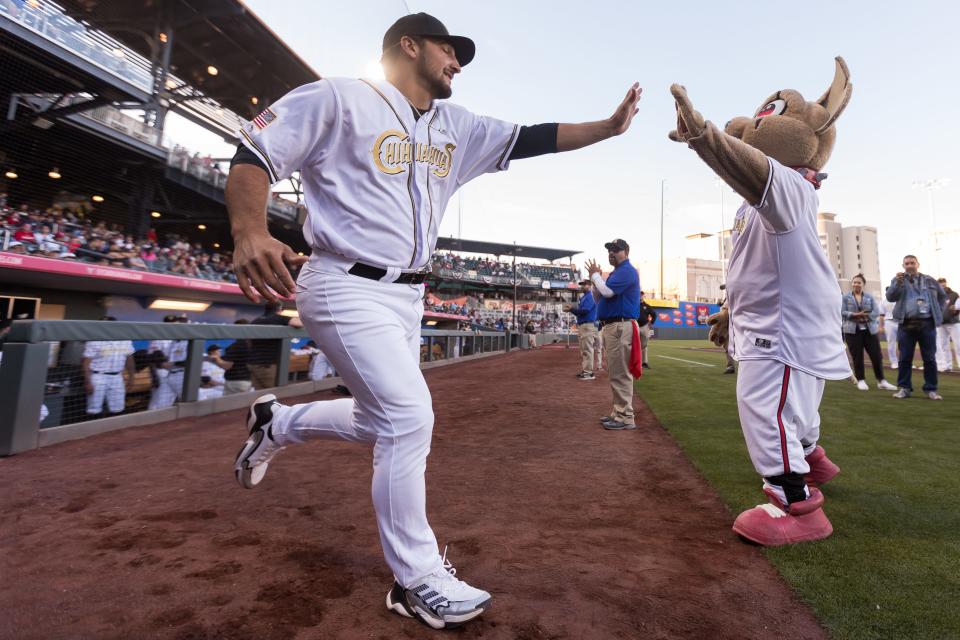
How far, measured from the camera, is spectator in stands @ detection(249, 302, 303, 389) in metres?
6.06

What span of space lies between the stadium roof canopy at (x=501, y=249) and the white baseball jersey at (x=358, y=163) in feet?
148

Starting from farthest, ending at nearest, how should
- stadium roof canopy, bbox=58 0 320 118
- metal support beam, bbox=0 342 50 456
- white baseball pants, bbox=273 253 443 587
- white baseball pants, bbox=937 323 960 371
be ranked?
stadium roof canopy, bbox=58 0 320 118 < white baseball pants, bbox=937 323 960 371 < metal support beam, bbox=0 342 50 456 < white baseball pants, bbox=273 253 443 587

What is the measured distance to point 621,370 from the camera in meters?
4.46

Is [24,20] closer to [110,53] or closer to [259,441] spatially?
[110,53]

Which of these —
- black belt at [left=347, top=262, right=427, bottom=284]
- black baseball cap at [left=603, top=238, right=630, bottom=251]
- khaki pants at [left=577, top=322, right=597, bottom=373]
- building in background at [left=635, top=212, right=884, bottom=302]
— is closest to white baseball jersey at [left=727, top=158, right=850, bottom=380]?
black belt at [left=347, top=262, right=427, bottom=284]

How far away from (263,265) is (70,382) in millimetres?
3669

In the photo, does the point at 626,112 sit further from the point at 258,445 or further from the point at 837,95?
the point at 258,445

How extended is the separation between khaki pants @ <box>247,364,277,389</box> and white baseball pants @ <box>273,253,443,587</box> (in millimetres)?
5079

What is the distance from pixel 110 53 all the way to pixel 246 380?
14.4 metres

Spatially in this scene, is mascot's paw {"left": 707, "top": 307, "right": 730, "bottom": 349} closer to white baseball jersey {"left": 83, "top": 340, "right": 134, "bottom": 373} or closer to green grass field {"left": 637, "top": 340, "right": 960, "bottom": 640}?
green grass field {"left": 637, "top": 340, "right": 960, "bottom": 640}

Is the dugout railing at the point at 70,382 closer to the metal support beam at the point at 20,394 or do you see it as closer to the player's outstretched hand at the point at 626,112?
the metal support beam at the point at 20,394

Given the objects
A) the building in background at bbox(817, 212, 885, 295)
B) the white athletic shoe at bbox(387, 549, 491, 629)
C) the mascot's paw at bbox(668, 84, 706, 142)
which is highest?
the building in background at bbox(817, 212, 885, 295)

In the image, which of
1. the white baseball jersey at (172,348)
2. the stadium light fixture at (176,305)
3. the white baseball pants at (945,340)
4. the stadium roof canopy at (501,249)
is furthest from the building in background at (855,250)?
the white baseball jersey at (172,348)

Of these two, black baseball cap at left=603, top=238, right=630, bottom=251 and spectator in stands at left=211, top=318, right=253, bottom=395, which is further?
spectator in stands at left=211, top=318, right=253, bottom=395
